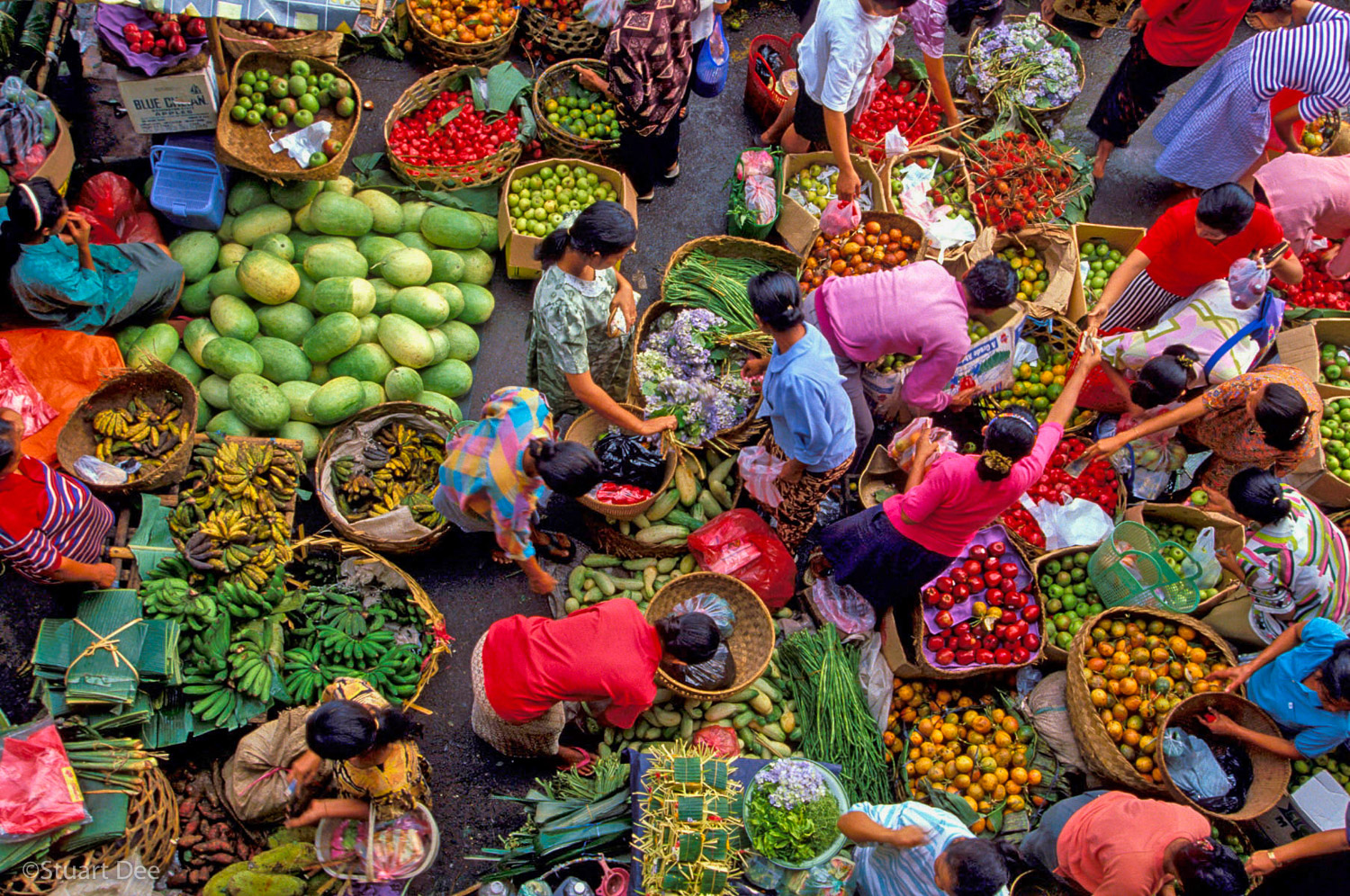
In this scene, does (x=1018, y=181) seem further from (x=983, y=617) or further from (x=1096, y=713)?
(x=1096, y=713)

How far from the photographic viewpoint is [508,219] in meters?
5.16

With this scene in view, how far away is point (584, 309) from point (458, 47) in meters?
2.80

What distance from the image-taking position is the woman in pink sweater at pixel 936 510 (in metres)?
3.63

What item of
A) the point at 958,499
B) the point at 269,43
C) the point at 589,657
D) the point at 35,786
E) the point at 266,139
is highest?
the point at 269,43

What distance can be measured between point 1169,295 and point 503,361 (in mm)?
3883

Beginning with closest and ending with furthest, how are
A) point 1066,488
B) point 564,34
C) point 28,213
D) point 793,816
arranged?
point 793,816, point 28,213, point 1066,488, point 564,34

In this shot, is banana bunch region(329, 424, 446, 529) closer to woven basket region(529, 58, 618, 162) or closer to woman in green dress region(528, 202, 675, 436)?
woman in green dress region(528, 202, 675, 436)

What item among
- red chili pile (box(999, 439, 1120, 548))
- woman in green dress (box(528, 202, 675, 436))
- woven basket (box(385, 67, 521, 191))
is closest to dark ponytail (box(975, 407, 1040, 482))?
red chili pile (box(999, 439, 1120, 548))

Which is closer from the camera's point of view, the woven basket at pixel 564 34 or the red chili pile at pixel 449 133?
the red chili pile at pixel 449 133

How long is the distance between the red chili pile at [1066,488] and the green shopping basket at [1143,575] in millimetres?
285

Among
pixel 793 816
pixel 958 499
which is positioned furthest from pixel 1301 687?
pixel 793 816

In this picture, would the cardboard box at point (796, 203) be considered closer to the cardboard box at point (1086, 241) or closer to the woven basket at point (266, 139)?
the cardboard box at point (1086, 241)

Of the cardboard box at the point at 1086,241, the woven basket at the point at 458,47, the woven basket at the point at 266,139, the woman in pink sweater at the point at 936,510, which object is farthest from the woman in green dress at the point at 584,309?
the cardboard box at the point at 1086,241

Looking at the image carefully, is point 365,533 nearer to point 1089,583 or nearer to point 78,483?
point 78,483
